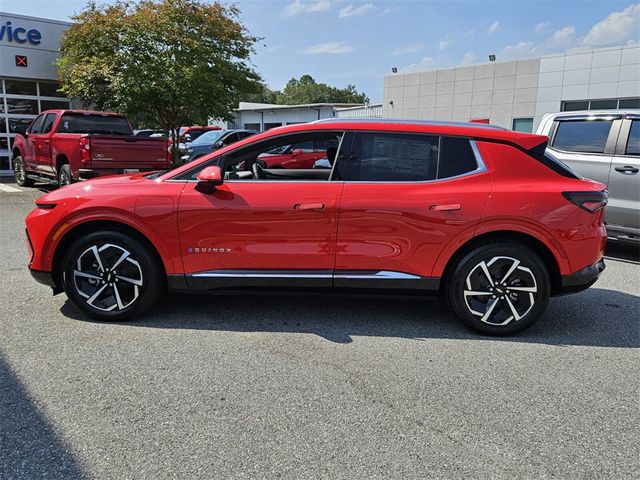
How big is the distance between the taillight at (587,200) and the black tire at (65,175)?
32.0 ft

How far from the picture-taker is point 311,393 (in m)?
3.21

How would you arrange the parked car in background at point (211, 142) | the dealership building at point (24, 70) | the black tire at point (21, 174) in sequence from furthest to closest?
the parked car in background at point (211, 142), the dealership building at point (24, 70), the black tire at point (21, 174)

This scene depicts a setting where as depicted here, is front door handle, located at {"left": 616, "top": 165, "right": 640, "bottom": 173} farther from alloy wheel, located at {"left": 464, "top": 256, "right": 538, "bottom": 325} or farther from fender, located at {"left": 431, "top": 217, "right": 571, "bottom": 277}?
alloy wheel, located at {"left": 464, "top": 256, "right": 538, "bottom": 325}

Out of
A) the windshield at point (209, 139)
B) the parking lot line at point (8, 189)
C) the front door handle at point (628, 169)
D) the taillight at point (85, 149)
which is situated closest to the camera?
the front door handle at point (628, 169)

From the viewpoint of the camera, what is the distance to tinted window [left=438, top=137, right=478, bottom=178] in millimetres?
4117

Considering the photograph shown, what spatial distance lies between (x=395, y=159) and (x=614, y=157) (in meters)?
4.45

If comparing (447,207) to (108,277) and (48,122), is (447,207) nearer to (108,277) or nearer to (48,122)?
(108,277)

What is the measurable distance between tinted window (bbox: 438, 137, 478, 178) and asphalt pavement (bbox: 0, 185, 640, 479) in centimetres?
120

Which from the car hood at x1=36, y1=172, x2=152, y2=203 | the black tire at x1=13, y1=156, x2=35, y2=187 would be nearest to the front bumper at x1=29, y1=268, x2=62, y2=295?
the car hood at x1=36, y1=172, x2=152, y2=203

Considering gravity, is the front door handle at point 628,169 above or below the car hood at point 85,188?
above

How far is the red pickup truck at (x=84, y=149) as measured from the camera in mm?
10047

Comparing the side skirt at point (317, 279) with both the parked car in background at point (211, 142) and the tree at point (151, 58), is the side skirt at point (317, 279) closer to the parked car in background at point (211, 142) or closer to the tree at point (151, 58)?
the tree at point (151, 58)

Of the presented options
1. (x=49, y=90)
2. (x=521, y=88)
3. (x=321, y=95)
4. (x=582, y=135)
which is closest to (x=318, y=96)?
(x=321, y=95)

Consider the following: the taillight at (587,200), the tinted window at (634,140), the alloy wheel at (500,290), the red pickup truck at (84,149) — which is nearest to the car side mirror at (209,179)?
the alloy wheel at (500,290)
